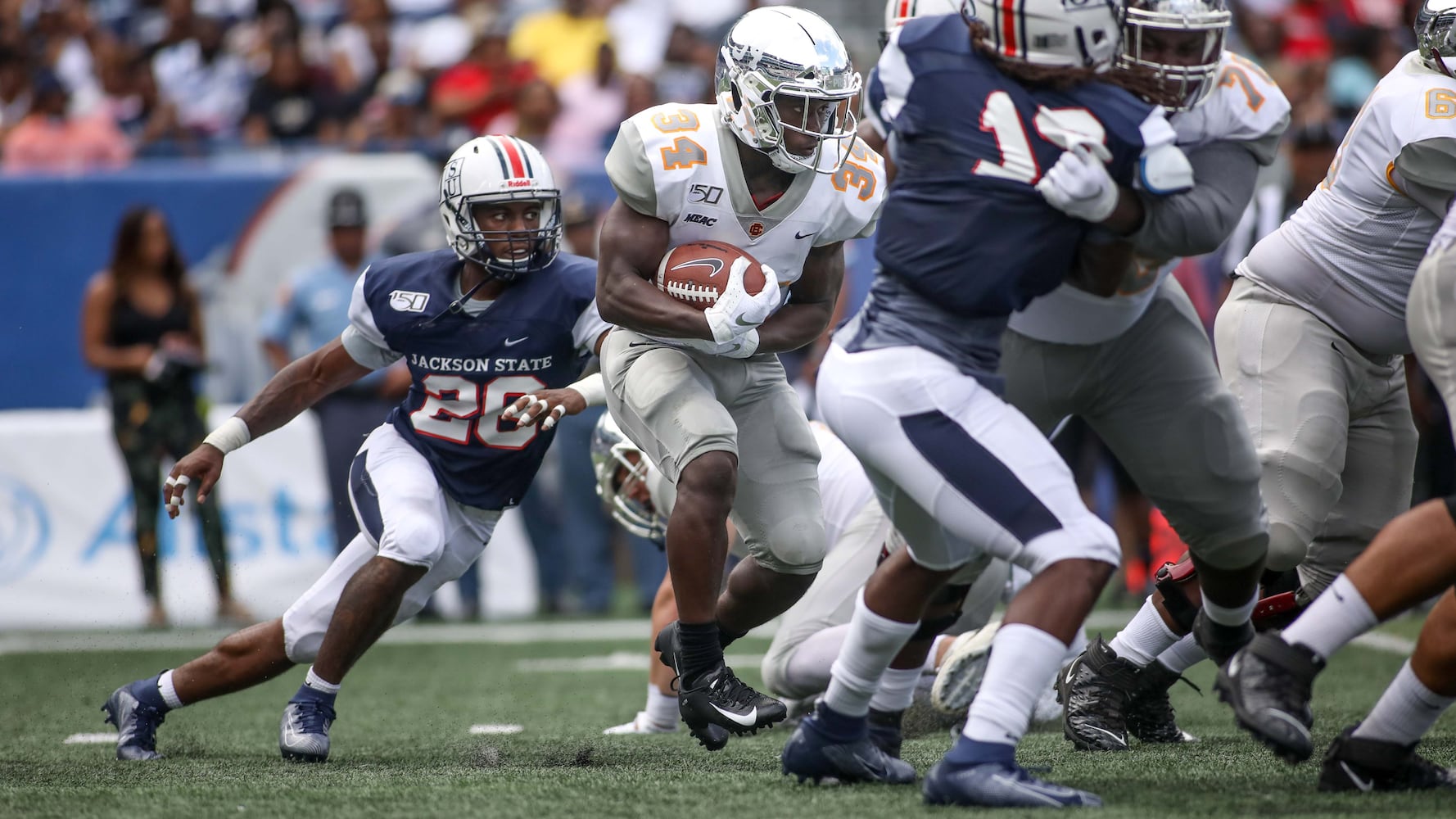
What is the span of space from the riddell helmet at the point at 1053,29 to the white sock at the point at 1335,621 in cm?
109

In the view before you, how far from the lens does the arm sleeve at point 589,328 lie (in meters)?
4.38

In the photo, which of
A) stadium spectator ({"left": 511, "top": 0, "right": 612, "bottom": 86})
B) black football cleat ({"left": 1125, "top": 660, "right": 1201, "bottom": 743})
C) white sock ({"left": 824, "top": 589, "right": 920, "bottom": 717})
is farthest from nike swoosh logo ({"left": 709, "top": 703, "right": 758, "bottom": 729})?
stadium spectator ({"left": 511, "top": 0, "right": 612, "bottom": 86})

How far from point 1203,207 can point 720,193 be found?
1319 millimetres

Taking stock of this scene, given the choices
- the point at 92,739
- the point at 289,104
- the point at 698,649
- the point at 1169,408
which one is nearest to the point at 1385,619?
the point at 1169,408

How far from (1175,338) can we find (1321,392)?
0.71 m

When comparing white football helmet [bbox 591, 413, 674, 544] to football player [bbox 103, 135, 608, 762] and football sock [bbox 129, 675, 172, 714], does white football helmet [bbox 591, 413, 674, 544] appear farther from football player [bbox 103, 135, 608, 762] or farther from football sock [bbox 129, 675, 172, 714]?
football sock [bbox 129, 675, 172, 714]

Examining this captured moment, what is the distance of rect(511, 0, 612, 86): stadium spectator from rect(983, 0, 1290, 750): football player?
749 cm

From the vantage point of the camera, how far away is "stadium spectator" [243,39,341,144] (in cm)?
988

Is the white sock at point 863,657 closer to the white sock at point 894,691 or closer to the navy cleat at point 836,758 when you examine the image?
the navy cleat at point 836,758

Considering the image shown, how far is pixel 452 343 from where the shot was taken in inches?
172

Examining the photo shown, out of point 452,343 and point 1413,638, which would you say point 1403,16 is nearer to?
point 1413,638

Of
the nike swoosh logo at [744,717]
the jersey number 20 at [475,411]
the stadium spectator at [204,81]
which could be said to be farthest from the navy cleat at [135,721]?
the stadium spectator at [204,81]

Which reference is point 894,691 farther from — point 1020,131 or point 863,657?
point 1020,131

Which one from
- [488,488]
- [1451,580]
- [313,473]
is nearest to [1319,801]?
[1451,580]
